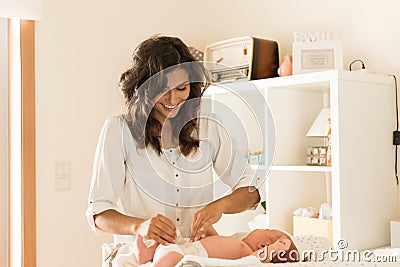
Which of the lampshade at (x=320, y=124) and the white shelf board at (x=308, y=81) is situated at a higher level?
the white shelf board at (x=308, y=81)

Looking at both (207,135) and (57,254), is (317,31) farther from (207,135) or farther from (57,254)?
(57,254)

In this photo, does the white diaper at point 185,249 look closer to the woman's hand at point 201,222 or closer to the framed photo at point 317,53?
the woman's hand at point 201,222

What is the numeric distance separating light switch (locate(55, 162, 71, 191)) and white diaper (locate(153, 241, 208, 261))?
1639 millimetres

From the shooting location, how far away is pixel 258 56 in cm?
268

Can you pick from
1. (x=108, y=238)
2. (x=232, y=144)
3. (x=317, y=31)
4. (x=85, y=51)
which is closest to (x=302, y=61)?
(x=317, y=31)

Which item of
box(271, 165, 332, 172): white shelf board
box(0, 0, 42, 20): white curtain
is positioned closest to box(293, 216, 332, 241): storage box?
box(271, 165, 332, 172): white shelf board

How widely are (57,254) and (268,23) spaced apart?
1526mm

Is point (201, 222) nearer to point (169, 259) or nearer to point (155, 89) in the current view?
point (169, 259)

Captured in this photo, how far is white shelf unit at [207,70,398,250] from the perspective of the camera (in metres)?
2.20

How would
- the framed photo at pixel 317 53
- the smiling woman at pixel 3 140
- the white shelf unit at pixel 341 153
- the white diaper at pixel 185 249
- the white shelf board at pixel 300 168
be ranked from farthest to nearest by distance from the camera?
the smiling woman at pixel 3 140 → the framed photo at pixel 317 53 → the white shelf board at pixel 300 168 → the white shelf unit at pixel 341 153 → the white diaper at pixel 185 249

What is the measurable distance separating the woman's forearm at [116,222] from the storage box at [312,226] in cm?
110

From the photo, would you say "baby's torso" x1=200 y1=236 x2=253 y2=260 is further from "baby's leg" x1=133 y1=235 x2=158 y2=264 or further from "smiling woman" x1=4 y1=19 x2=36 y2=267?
"smiling woman" x1=4 y1=19 x2=36 y2=267

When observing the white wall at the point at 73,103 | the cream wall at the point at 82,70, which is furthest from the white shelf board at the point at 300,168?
the white wall at the point at 73,103

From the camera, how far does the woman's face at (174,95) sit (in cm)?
154
